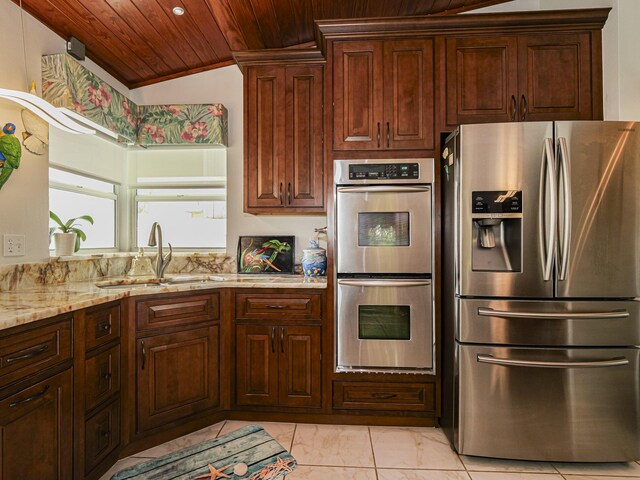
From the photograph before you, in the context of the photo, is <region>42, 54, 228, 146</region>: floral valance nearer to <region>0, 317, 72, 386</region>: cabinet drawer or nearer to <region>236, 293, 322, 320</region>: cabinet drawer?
<region>236, 293, 322, 320</region>: cabinet drawer

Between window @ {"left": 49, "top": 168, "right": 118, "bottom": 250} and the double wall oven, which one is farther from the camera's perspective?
window @ {"left": 49, "top": 168, "right": 118, "bottom": 250}

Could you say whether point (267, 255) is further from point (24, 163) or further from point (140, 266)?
point (24, 163)

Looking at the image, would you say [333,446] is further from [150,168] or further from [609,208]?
[150,168]

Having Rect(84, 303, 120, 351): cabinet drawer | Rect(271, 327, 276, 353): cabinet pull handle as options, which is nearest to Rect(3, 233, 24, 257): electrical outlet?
Rect(84, 303, 120, 351): cabinet drawer

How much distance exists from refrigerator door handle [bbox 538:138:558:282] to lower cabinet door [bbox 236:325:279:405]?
5.18 feet

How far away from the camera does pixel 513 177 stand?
6.28 ft

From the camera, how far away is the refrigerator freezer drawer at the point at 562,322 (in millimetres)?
1884

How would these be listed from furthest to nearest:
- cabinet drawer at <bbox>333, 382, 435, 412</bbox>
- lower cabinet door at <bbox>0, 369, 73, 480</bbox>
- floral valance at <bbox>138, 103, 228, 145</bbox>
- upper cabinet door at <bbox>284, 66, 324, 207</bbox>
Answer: floral valance at <bbox>138, 103, 228, 145</bbox> → upper cabinet door at <bbox>284, 66, 324, 207</bbox> → cabinet drawer at <bbox>333, 382, 435, 412</bbox> → lower cabinet door at <bbox>0, 369, 73, 480</bbox>

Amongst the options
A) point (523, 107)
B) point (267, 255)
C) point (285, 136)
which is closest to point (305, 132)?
point (285, 136)

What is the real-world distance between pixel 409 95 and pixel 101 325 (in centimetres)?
214

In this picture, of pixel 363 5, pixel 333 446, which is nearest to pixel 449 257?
pixel 333 446

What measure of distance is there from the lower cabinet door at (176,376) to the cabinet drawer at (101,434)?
0.14 m

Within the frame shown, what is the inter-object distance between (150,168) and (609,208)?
323 cm

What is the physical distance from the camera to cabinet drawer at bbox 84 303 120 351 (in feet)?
5.41
